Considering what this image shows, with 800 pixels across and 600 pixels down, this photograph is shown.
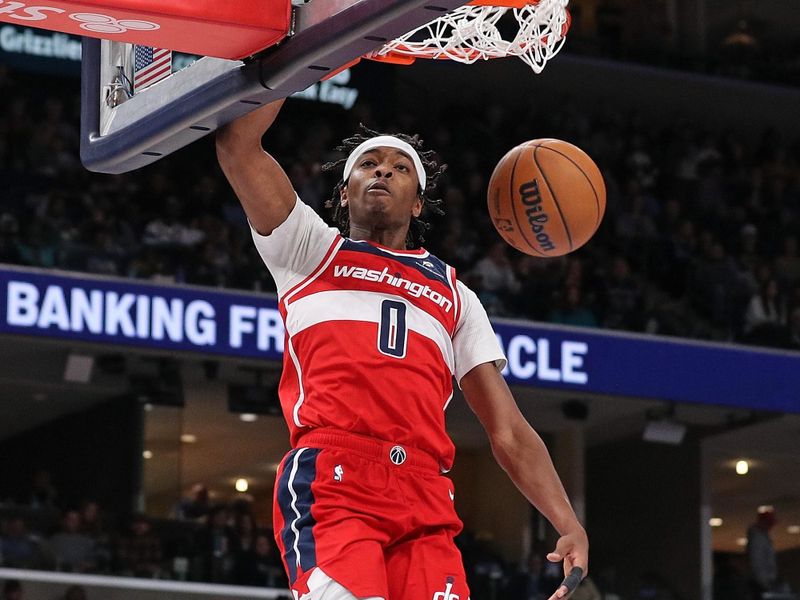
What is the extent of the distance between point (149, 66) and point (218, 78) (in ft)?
1.49

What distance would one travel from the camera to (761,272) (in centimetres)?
1612

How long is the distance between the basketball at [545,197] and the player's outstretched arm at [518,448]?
94 cm

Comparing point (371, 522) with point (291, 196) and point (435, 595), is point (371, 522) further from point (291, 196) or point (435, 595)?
point (291, 196)

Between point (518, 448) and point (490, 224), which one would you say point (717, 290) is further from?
point (518, 448)

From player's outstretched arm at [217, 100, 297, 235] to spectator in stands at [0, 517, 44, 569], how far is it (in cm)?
910

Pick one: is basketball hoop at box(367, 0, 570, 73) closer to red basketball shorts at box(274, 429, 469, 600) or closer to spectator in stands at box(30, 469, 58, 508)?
red basketball shorts at box(274, 429, 469, 600)

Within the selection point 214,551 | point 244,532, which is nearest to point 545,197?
point 214,551

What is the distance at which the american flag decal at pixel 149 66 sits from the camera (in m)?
4.29

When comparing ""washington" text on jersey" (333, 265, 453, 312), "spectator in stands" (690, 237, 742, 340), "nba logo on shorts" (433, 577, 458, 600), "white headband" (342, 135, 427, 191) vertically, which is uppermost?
"spectator in stands" (690, 237, 742, 340)

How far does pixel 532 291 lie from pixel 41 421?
5.87 m

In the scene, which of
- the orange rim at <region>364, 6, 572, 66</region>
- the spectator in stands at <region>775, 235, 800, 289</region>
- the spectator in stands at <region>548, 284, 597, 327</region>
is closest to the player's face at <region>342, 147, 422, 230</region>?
the orange rim at <region>364, 6, 572, 66</region>

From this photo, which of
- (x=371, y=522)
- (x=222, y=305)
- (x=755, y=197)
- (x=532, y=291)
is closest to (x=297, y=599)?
(x=371, y=522)

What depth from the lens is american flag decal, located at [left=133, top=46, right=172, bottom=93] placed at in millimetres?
4293

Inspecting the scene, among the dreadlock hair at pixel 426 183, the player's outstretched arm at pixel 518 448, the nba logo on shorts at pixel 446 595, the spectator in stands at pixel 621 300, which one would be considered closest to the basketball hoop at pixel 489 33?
the dreadlock hair at pixel 426 183
